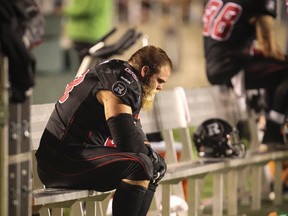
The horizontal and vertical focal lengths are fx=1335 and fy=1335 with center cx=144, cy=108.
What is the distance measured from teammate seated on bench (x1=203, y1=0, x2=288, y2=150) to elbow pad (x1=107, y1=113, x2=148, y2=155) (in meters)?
3.53

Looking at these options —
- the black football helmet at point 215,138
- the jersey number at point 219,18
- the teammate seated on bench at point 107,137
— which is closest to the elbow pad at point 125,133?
the teammate seated on bench at point 107,137

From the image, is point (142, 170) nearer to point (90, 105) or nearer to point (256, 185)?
point (90, 105)

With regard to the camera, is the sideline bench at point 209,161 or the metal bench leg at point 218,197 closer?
the sideline bench at point 209,161

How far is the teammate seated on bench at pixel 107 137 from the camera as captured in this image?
26.3 feet

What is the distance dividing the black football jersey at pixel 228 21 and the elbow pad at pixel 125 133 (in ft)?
11.6

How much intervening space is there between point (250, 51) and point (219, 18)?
64cm

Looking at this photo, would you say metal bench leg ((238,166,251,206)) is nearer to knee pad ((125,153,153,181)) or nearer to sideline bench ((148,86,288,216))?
sideline bench ((148,86,288,216))

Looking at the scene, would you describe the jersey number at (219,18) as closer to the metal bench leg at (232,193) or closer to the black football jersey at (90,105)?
the metal bench leg at (232,193)

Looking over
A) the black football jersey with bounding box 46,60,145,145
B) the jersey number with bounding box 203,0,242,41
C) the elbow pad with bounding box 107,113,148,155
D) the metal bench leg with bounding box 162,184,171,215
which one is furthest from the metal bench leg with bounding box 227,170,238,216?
the elbow pad with bounding box 107,113,148,155

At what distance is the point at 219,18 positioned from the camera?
1144cm

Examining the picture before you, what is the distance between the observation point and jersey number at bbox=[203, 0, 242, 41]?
11406 millimetres

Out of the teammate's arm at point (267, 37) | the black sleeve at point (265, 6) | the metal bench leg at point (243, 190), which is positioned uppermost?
the black sleeve at point (265, 6)

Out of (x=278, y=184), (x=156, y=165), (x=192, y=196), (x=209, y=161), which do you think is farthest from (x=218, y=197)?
(x=156, y=165)

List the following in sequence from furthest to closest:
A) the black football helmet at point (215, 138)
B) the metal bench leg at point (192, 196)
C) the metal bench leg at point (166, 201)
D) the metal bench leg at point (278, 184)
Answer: the metal bench leg at point (278, 184) → the black football helmet at point (215, 138) → the metal bench leg at point (192, 196) → the metal bench leg at point (166, 201)
